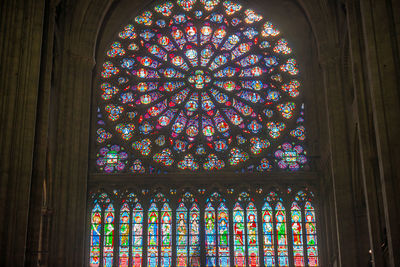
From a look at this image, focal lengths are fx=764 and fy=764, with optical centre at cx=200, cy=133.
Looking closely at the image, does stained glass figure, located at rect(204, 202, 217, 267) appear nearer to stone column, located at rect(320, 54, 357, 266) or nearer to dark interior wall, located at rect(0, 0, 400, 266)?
dark interior wall, located at rect(0, 0, 400, 266)

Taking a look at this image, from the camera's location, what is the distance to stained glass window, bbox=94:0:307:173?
21.6m

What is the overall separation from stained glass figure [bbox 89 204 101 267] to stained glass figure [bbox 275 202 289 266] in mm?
4794

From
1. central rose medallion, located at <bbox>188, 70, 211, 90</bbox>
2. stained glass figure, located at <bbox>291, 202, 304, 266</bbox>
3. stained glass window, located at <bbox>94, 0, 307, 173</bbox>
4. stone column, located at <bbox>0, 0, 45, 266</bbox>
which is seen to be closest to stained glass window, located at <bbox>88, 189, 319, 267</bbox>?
stained glass figure, located at <bbox>291, 202, 304, 266</bbox>

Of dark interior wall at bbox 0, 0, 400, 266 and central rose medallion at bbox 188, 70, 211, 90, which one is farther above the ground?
central rose medallion at bbox 188, 70, 211, 90

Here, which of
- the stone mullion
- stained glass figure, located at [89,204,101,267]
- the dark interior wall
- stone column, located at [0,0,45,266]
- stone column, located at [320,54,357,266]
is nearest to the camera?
the stone mullion

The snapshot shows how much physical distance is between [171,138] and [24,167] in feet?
26.1

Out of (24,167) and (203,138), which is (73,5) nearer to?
(203,138)

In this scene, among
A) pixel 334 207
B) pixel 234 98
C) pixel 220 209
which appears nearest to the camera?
pixel 334 207

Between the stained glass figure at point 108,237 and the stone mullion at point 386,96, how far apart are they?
861 cm

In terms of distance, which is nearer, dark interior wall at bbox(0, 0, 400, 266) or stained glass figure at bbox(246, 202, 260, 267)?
dark interior wall at bbox(0, 0, 400, 266)

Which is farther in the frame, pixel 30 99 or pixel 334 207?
pixel 334 207

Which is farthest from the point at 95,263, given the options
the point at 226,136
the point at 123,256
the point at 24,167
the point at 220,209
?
the point at 24,167

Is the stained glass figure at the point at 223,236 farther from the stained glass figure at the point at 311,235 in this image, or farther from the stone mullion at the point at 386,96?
the stone mullion at the point at 386,96

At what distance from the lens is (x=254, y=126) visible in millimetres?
22047
